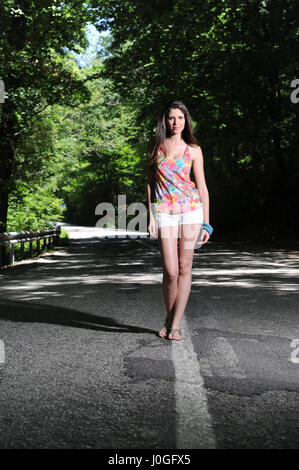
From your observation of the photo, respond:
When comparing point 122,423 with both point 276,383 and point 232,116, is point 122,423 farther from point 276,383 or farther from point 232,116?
point 232,116

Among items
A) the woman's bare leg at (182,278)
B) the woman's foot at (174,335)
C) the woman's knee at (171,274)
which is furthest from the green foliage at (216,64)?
the woman's foot at (174,335)

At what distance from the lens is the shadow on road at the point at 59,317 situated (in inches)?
223

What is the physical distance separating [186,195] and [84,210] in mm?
64000

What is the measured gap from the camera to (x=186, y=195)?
4863 millimetres

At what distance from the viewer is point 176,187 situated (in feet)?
15.9

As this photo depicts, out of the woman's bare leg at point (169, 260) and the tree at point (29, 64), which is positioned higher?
the tree at point (29, 64)

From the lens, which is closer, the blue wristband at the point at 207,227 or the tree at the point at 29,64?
the blue wristband at the point at 207,227

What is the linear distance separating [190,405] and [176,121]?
2.57 meters

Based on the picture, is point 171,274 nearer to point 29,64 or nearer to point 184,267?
A: point 184,267

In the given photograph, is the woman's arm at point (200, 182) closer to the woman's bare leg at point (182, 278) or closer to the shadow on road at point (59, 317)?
the woman's bare leg at point (182, 278)

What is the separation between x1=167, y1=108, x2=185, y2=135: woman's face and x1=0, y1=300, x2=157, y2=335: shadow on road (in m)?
1.96

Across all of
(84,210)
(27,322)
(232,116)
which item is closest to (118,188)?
(84,210)

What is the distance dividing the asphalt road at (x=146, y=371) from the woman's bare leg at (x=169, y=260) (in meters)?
0.42

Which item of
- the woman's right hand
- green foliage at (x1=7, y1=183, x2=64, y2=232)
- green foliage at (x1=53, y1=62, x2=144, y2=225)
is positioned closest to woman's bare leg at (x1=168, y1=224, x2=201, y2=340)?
the woman's right hand
